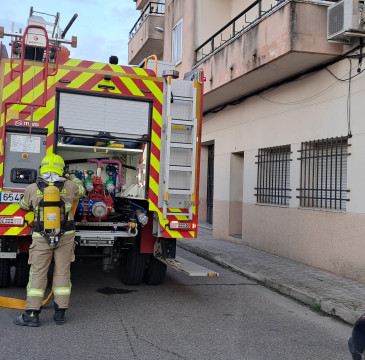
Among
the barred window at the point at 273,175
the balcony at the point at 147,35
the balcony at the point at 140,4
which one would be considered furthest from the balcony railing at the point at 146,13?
the barred window at the point at 273,175

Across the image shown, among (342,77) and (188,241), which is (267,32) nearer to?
(342,77)

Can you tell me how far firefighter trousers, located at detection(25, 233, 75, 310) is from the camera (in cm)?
504

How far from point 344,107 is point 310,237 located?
7.96 feet

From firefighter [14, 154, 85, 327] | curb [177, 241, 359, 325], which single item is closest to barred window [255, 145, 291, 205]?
curb [177, 241, 359, 325]

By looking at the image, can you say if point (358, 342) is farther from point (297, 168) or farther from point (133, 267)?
point (297, 168)

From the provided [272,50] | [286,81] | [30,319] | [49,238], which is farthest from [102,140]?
[286,81]

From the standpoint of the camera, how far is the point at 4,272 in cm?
623

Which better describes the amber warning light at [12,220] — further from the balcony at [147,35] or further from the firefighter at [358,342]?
the balcony at [147,35]

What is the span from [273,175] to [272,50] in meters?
3.03

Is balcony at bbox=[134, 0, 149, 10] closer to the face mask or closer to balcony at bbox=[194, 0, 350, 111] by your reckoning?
balcony at bbox=[194, 0, 350, 111]

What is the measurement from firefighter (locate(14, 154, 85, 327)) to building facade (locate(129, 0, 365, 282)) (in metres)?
4.62

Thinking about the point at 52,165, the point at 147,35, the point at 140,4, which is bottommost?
the point at 52,165

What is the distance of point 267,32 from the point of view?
8.83 m

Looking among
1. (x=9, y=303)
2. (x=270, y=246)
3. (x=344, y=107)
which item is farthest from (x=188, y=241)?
(x=9, y=303)
